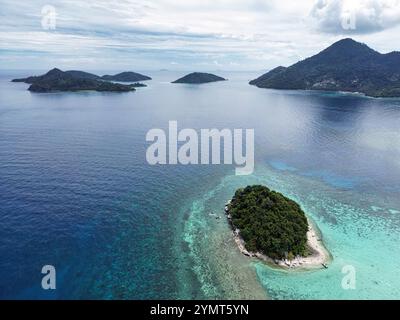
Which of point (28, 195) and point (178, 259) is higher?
point (28, 195)

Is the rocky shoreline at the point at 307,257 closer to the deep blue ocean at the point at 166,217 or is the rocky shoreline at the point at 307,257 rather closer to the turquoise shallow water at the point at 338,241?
the turquoise shallow water at the point at 338,241

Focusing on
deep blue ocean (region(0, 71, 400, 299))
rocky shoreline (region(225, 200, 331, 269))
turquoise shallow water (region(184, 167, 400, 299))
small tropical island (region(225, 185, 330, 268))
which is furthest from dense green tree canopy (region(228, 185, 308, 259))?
turquoise shallow water (region(184, 167, 400, 299))

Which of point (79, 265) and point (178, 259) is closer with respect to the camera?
point (79, 265)

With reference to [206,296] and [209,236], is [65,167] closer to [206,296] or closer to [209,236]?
[209,236]

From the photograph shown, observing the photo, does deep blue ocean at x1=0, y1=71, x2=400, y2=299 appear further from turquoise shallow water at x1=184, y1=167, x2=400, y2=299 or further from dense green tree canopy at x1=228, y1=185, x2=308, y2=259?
dense green tree canopy at x1=228, y1=185, x2=308, y2=259

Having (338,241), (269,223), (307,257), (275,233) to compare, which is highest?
(269,223)

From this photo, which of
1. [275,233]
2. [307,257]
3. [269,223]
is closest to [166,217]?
[269,223]

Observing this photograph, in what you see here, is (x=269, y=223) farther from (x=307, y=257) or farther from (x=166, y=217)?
(x=166, y=217)
